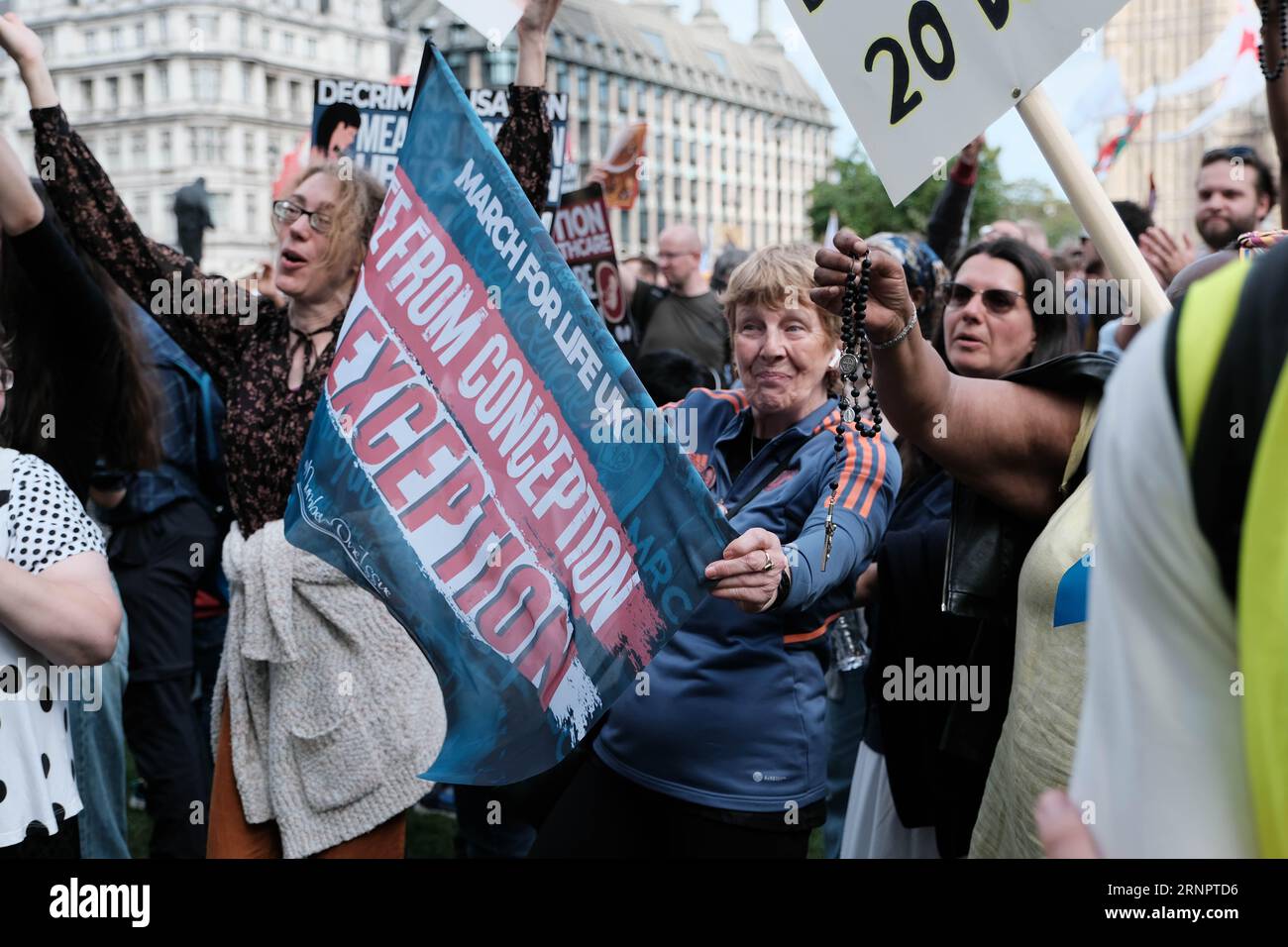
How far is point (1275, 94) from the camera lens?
303 centimetres

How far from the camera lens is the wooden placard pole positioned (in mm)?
2098

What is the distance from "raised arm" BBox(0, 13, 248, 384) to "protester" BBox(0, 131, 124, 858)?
2.33 ft

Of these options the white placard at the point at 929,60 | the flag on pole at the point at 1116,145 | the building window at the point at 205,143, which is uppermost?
the building window at the point at 205,143

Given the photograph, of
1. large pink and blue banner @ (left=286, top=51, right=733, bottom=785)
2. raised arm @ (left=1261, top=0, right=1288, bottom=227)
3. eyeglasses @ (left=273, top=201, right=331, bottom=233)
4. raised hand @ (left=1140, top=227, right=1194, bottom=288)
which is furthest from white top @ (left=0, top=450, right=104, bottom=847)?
Result: raised hand @ (left=1140, top=227, right=1194, bottom=288)

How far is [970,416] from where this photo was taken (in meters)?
2.40

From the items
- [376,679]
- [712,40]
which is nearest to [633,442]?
[376,679]

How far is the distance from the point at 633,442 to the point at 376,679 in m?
1.14

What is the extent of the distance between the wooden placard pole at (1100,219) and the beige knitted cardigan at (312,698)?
178cm

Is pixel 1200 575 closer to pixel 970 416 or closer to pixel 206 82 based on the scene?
pixel 970 416

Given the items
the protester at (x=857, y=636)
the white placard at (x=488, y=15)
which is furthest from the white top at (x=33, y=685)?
the protester at (x=857, y=636)

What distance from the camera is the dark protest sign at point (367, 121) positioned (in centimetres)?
624

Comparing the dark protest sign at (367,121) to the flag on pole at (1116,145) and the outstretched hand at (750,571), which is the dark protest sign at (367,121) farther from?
the flag on pole at (1116,145)

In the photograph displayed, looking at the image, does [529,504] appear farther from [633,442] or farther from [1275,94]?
[1275,94]

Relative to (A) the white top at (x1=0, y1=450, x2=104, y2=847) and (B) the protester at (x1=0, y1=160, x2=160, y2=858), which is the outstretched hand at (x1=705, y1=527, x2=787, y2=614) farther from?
(B) the protester at (x1=0, y1=160, x2=160, y2=858)
